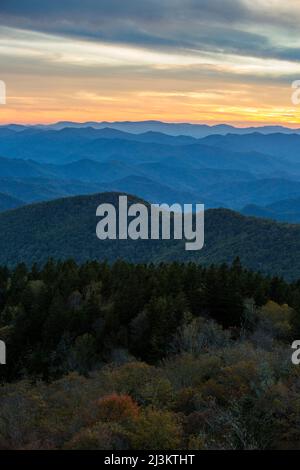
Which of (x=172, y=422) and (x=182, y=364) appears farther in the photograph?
(x=182, y=364)

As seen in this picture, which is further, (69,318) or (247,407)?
(69,318)

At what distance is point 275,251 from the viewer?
171 meters

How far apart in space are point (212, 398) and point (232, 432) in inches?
196

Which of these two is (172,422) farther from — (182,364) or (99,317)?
(99,317)

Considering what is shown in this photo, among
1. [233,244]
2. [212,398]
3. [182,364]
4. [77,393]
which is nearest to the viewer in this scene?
[212,398]

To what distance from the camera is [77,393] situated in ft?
99.7
